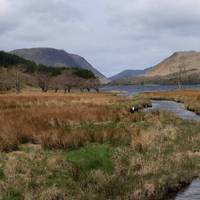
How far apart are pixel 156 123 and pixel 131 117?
4210mm

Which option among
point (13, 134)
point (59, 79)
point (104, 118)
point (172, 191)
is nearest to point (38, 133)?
point (13, 134)

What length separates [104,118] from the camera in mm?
33375

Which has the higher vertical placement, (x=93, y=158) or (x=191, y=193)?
(x=93, y=158)

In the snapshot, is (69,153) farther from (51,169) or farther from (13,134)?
(13,134)

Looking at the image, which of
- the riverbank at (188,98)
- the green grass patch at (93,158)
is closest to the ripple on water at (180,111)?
the riverbank at (188,98)

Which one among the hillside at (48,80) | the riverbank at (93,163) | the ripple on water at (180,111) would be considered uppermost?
the hillside at (48,80)

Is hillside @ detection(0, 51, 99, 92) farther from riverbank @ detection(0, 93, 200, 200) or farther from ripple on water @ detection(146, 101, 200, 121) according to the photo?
riverbank @ detection(0, 93, 200, 200)

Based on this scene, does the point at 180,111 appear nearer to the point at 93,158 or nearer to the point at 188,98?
the point at 188,98

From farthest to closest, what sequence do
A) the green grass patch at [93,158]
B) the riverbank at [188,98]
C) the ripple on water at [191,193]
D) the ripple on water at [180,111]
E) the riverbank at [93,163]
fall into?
the riverbank at [188,98] < the ripple on water at [180,111] < the green grass patch at [93,158] < the ripple on water at [191,193] < the riverbank at [93,163]

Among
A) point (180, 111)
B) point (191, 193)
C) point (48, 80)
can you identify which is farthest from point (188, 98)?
point (48, 80)

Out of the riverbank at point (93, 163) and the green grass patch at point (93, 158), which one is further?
the green grass patch at point (93, 158)

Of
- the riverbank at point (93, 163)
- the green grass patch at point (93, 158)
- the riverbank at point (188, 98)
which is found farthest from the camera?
the riverbank at point (188, 98)

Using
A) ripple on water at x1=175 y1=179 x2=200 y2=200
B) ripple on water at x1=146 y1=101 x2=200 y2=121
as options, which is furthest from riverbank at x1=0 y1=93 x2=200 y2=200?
ripple on water at x1=146 y1=101 x2=200 y2=121

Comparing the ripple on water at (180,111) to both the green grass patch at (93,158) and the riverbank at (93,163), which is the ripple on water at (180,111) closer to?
the riverbank at (93,163)
